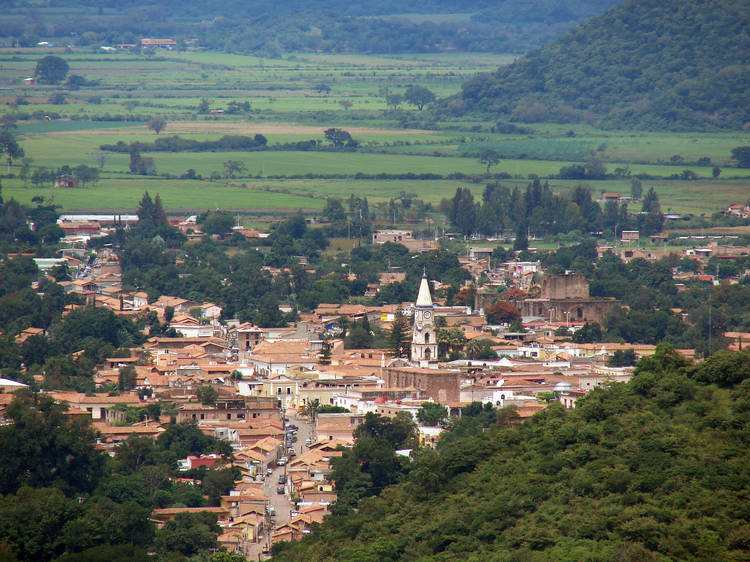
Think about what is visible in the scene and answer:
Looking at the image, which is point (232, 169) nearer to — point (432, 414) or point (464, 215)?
point (464, 215)

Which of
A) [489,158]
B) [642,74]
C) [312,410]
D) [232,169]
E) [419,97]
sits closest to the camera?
[312,410]

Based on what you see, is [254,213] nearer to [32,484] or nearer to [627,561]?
[32,484]

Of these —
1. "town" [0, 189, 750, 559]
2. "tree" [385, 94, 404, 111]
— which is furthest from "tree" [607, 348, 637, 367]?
"tree" [385, 94, 404, 111]

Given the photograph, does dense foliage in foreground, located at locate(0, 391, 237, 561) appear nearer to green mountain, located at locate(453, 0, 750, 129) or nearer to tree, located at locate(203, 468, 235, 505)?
tree, located at locate(203, 468, 235, 505)

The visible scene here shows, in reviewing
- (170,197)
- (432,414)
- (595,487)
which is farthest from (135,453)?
(170,197)

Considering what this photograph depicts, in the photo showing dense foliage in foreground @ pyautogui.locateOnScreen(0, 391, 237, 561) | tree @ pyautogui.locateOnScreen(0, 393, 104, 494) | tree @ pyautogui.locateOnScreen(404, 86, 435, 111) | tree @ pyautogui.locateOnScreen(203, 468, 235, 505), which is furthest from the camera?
tree @ pyautogui.locateOnScreen(404, 86, 435, 111)

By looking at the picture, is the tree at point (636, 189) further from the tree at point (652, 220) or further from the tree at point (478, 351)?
the tree at point (478, 351)
